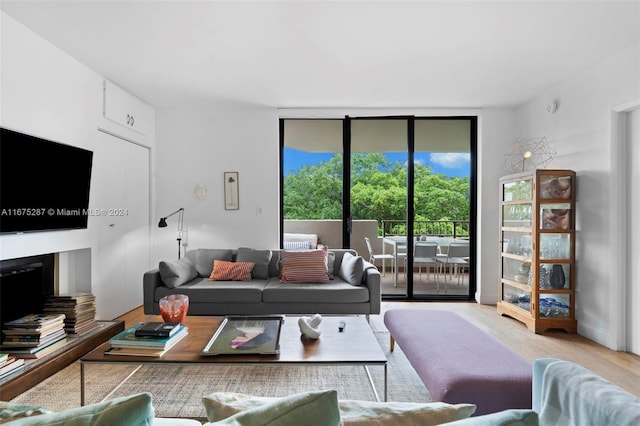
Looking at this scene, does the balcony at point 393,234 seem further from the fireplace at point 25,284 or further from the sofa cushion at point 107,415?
the sofa cushion at point 107,415

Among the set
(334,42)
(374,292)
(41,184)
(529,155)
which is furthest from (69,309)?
(529,155)

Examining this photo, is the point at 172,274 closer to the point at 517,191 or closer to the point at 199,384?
the point at 199,384

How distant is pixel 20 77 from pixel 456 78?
12.4 ft

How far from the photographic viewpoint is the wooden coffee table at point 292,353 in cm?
204

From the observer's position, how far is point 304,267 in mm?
4145

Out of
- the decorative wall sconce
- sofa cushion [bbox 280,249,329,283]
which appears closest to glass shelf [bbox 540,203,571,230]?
the decorative wall sconce

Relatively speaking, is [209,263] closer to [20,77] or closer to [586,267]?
[20,77]

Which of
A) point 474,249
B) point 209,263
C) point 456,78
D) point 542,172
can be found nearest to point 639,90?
point 542,172

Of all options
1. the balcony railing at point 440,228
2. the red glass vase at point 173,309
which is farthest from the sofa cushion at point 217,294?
the balcony railing at point 440,228

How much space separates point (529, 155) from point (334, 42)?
100 inches

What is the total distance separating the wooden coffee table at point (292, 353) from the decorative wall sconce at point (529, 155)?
10.3 feet

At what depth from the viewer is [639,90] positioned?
3176 millimetres

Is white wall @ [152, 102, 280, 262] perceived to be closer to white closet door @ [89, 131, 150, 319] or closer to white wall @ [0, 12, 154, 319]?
white closet door @ [89, 131, 150, 319]

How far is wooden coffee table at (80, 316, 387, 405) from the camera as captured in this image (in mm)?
2035
